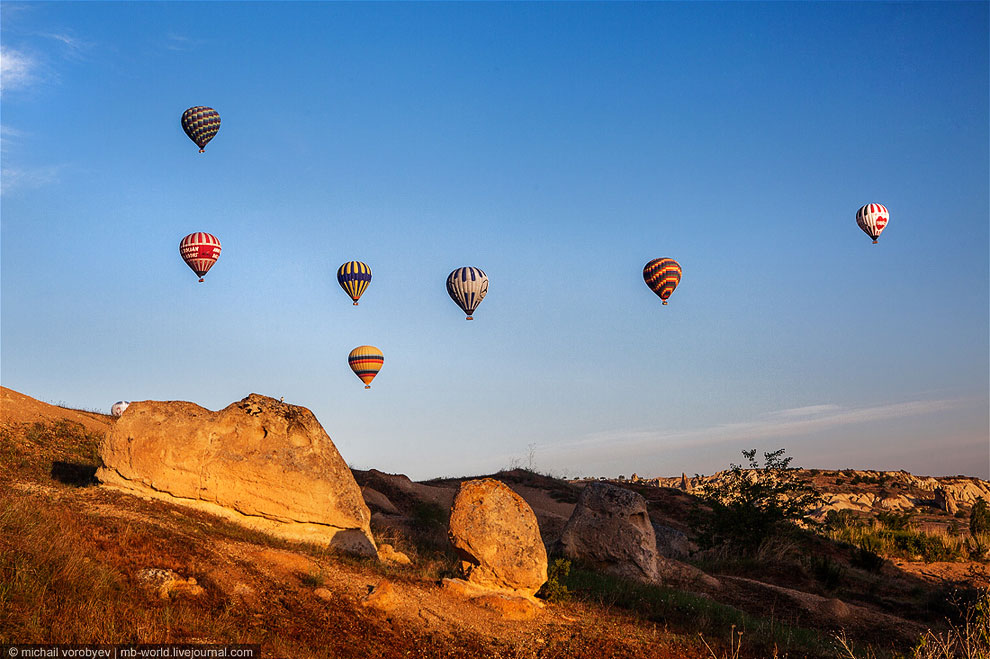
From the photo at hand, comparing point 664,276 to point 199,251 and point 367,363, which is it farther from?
point 199,251

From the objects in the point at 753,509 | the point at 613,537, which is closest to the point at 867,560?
the point at 753,509

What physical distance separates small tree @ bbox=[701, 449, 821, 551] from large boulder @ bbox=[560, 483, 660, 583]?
26.4ft

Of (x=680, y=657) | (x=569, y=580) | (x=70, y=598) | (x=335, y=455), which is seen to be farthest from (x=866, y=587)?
(x=70, y=598)

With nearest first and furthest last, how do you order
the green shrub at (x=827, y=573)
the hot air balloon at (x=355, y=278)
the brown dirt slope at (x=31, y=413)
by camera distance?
the brown dirt slope at (x=31, y=413) → the green shrub at (x=827, y=573) → the hot air balloon at (x=355, y=278)

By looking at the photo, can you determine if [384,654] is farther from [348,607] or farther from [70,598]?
[70,598]

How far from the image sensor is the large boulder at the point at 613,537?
747 inches

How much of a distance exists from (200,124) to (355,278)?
36.2 feet

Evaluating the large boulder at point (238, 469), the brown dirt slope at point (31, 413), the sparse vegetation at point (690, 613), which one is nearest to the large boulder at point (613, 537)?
the sparse vegetation at point (690, 613)

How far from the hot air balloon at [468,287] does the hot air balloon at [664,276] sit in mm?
8075

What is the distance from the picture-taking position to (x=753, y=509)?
26969mm

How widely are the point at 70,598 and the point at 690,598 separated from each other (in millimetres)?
11975

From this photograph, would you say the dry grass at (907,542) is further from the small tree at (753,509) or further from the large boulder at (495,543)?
the large boulder at (495,543)

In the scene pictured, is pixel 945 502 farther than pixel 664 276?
Yes

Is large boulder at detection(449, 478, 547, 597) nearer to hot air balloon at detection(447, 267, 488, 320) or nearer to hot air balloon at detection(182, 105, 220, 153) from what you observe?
hot air balloon at detection(447, 267, 488, 320)
